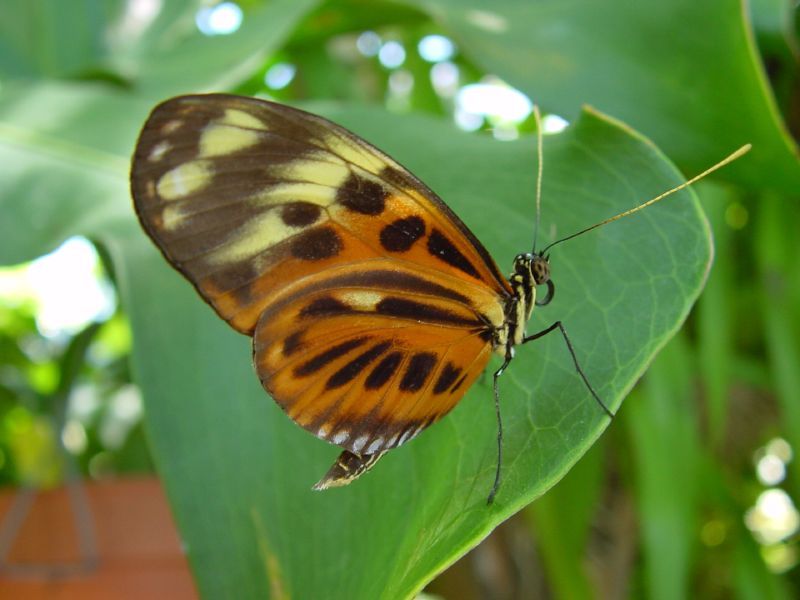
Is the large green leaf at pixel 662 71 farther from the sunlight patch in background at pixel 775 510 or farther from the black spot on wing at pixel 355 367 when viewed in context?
the sunlight patch in background at pixel 775 510

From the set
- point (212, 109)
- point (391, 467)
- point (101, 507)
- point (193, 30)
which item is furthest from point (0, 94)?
point (391, 467)

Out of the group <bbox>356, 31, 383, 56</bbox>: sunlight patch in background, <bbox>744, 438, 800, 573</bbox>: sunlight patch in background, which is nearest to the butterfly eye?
<bbox>744, 438, 800, 573</bbox>: sunlight patch in background

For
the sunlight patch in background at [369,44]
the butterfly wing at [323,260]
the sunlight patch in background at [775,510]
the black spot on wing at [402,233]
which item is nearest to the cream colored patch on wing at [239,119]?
the butterfly wing at [323,260]

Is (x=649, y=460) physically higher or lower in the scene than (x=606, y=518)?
higher

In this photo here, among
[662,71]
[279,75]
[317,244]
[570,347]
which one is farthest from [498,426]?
[279,75]

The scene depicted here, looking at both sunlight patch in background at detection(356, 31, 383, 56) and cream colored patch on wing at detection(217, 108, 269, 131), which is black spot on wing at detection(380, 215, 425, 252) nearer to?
cream colored patch on wing at detection(217, 108, 269, 131)

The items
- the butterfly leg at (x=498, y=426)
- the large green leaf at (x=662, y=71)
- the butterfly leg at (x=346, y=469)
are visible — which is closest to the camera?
the butterfly leg at (x=498, y=426)

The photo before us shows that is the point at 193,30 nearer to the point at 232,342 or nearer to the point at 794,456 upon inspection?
the point at 232,342
